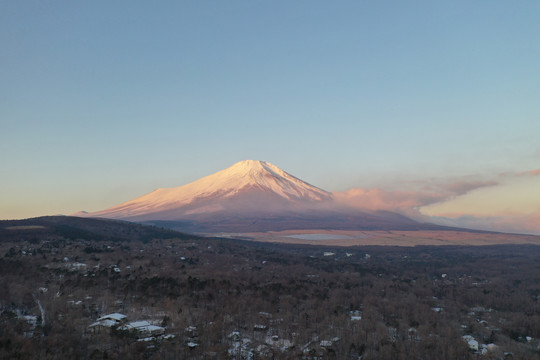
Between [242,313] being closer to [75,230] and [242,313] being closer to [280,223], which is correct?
[75,230]

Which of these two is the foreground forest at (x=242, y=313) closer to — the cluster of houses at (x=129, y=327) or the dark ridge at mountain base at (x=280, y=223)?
the cluster of houses at (x=129, y=327)

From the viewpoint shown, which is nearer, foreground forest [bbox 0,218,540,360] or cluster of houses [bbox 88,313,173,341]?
foreground forest [bbox 0,218,540,360]

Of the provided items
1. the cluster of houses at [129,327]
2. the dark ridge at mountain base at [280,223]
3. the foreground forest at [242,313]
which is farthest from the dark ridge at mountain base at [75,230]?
the dark ridge at mountain base at [280,223]

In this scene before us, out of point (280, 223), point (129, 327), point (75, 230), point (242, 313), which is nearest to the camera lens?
point (129, 327)

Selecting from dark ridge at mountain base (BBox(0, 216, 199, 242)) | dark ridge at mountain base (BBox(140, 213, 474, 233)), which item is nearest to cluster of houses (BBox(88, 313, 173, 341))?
dark ridge at mountain base (BBox(0, 216, 199, 242))

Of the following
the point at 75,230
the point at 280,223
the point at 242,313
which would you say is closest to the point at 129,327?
the point at 242,313

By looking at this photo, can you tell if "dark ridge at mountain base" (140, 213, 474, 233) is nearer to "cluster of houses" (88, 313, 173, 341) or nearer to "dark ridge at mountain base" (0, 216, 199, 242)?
"dark ridge at mountain base" (0, 216, 199, 242)

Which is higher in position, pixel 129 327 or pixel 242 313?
pixel 129 327

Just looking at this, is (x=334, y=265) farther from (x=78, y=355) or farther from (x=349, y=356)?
(x=78, y=355)

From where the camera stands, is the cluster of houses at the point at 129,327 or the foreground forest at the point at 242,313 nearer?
the foreground forest at the point at 242,313
